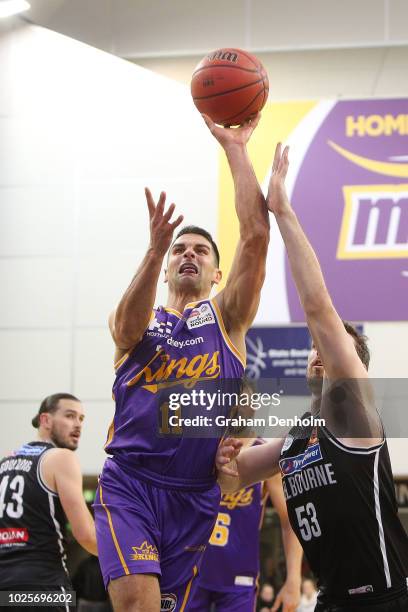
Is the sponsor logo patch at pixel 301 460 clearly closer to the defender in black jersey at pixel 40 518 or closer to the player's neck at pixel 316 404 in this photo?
the player's neck at pixel 316 404

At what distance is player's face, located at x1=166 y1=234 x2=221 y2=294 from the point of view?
447cm

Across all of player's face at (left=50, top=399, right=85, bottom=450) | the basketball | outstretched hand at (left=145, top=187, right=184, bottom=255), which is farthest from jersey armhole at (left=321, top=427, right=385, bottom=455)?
player's face at (left=50, top=399, right=85, bottom=450)

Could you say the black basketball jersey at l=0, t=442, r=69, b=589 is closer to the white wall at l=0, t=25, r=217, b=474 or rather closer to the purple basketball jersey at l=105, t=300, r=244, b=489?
the purple basketball jersey at l=105, t=300, r=244, b=489

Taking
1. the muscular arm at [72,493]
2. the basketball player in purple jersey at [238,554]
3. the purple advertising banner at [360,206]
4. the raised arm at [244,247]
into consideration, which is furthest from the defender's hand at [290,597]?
the purple advertising banner at [360,206]

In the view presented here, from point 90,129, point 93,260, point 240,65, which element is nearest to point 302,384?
point 93,260

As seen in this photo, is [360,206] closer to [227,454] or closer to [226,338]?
[226,338]

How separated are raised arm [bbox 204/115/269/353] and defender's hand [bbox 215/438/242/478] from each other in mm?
608

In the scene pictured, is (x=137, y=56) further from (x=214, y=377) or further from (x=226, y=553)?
(x=214, y=377)

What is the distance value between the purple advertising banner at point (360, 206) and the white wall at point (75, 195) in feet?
4.38

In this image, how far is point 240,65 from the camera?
15.3ft

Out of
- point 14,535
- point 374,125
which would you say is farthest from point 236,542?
point 374,125

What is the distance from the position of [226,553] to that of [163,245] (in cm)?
332

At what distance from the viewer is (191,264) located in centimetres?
447

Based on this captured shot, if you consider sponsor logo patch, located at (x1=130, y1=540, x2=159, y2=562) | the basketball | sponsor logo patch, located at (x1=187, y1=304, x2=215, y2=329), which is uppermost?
the basketball
